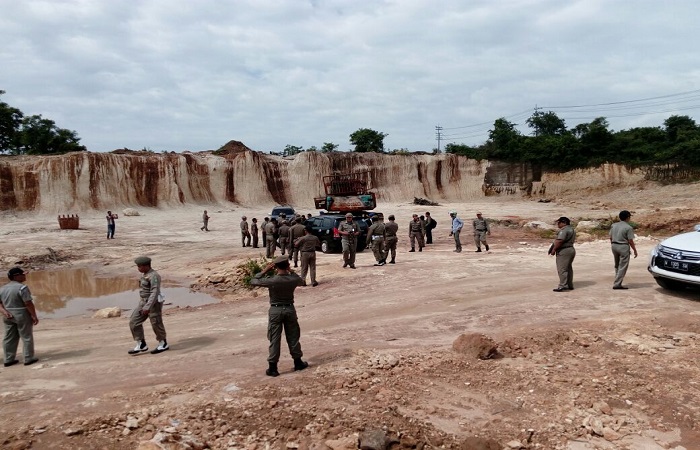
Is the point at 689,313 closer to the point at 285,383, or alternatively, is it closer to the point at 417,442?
the point at 417,442

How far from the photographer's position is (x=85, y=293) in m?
16.0

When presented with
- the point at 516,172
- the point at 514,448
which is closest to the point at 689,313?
the point at 514,448

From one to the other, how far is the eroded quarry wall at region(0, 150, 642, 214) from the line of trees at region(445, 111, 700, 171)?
1.39m

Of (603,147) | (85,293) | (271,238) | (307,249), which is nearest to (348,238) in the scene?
(307,249)

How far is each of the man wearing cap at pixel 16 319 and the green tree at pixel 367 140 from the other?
6325 cm

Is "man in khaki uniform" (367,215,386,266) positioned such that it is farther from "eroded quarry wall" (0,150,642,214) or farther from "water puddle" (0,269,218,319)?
"eroded quarry wall" (0,150,642,214)

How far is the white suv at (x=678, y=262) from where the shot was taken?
328 inches

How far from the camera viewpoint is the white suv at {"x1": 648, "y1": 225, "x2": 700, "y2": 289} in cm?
834

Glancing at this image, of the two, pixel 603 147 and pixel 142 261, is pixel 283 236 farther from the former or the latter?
pixel 603 147

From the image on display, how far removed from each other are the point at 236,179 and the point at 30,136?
19.3 metres

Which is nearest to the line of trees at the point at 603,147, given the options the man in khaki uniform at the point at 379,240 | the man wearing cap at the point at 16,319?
the man in khaki uniform at the point at 379,240

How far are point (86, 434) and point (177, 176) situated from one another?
45995 millimetres

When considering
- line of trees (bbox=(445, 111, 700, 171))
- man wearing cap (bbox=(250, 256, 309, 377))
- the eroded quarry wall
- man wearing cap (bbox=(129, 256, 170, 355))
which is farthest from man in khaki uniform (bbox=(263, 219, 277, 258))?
line of trees (bbox=(445, 111, 700, 171))

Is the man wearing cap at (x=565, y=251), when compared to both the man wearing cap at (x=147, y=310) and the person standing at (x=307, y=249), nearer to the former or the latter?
the person standing at (x=307, y=249)
